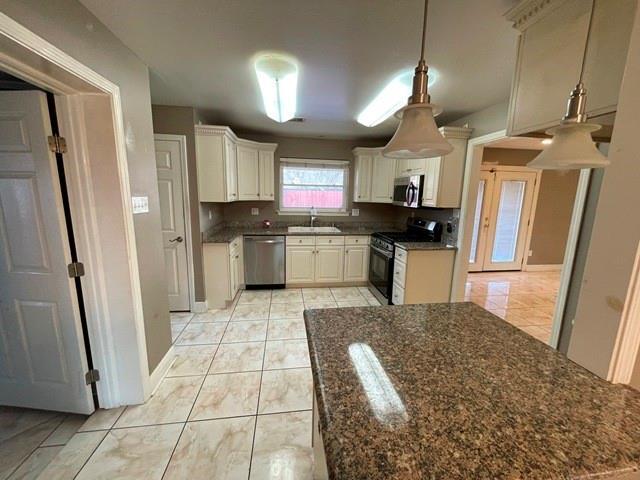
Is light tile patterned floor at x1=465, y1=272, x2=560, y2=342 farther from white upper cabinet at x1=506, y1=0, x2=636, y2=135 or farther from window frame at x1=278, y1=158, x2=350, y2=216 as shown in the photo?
white upper cabinet at x1=506, y1=0, x2=636, y2=135

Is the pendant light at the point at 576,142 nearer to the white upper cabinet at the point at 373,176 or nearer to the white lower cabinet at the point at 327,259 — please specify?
the white lower cabinet at the point at 327,259

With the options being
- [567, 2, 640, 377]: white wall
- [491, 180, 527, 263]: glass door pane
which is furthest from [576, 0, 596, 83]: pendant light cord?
[491, 180, 527, 263]: glass door pane

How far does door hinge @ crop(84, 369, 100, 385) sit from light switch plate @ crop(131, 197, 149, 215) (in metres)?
1.11

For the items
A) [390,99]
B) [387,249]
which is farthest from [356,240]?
[390,99]

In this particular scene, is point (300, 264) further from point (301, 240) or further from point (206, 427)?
point (206, 427)

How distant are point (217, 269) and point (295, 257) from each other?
45.7 inches

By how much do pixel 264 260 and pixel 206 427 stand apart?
2435 millimetres

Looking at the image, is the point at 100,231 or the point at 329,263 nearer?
the point at 100,231

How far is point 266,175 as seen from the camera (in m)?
4.26

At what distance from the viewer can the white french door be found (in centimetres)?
513

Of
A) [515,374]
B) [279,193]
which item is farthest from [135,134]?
[279,193]

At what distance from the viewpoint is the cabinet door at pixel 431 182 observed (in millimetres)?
3189

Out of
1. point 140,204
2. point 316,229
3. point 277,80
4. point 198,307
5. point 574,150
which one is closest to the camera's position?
point 574,150

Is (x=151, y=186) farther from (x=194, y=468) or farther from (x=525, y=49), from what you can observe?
(x=525, y=49)
